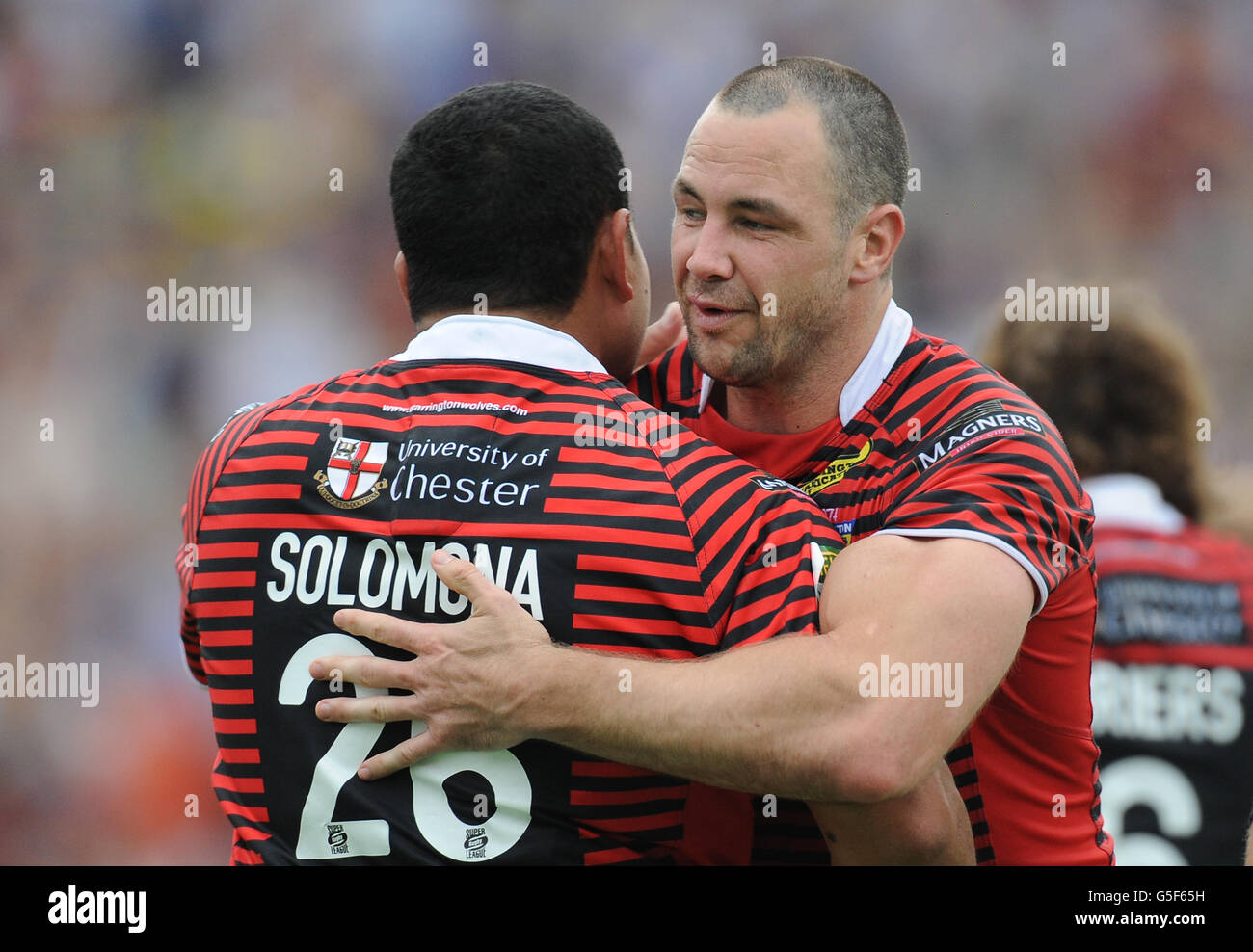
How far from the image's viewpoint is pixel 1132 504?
3943mm

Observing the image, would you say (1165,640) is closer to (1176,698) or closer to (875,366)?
(1176,698)

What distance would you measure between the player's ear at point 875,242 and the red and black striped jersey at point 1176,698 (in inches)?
59.3

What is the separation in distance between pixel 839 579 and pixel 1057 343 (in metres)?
2.44

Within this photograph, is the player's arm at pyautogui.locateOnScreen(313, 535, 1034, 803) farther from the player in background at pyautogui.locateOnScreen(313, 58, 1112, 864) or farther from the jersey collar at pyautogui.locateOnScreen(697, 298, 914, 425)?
the jersey collar at pyautogui.locateOnScreen(697, 298, 914, 425)

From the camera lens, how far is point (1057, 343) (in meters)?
4.19

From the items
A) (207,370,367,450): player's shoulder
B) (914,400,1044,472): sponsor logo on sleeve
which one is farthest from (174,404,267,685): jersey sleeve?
(914,400,1044,472): sponsor logo on sleeve

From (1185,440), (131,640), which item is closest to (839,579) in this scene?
(1185,440)

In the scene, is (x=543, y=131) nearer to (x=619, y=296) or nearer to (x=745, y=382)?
(x=619, y=296)

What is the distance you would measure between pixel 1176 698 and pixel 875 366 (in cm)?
171

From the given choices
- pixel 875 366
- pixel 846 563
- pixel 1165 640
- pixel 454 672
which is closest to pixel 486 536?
pixel 454 672

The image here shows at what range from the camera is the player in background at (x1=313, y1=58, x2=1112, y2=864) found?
6.42 feet

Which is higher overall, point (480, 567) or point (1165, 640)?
point (480, 567)

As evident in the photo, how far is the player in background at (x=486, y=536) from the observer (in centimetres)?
200

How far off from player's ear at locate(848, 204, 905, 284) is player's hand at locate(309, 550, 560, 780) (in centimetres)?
117
